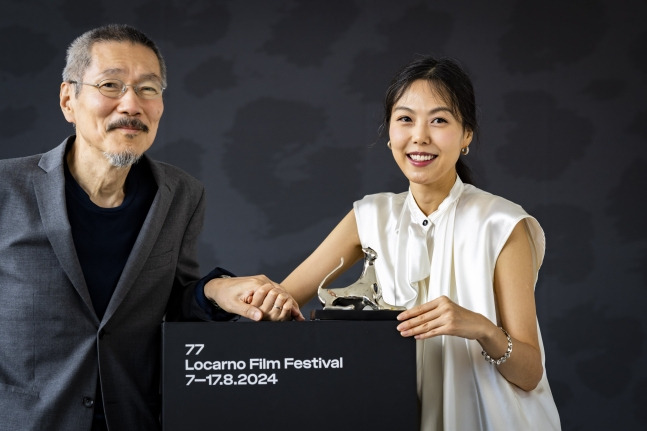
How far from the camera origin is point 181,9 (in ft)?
13.4

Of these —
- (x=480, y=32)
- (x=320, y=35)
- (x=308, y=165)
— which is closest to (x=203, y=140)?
(x=308, y=165)

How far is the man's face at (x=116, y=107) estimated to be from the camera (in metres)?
1.69

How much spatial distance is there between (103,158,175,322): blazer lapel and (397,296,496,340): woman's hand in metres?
0.57

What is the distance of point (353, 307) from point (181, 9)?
2.93 metres

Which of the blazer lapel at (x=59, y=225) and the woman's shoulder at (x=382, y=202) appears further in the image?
the woman's shoulder at (x=382, y=202)

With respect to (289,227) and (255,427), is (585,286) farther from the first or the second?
(255,427)

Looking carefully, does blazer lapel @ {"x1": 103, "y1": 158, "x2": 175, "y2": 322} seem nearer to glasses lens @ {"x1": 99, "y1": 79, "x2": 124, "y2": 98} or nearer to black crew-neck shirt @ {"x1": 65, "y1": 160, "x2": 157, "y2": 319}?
black crew-neck shirt @ {"x1": 65, "y1": 160, "x2": 157, "y2": 319}

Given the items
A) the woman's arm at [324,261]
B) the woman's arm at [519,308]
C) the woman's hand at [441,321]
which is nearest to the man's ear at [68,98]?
the woman's arm at [324,261]

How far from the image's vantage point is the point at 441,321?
150 centimetres

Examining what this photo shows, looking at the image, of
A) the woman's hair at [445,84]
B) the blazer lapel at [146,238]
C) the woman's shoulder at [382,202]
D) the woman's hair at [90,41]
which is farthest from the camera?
the woman's shoulder at [382,202]

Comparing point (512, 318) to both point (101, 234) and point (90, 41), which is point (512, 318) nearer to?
point (101, 234)

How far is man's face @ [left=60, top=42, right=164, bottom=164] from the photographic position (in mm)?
1694

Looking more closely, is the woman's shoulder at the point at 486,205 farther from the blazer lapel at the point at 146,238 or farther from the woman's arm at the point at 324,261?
the blazer lapel at the point at 146,238

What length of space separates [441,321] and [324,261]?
57 centimetres
